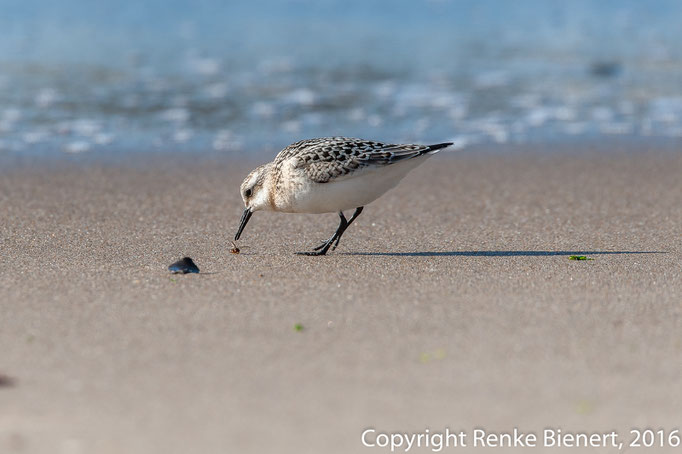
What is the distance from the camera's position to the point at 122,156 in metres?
8.41

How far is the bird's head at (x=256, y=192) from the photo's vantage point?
5.69 m

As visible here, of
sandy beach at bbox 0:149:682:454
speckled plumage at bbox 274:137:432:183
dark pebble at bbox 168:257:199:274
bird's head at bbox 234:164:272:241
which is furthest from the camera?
bird's head at bbox 234:164:272:241

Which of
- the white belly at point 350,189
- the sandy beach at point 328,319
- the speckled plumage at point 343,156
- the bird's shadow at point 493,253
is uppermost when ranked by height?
the speckled plumage at point 343,156

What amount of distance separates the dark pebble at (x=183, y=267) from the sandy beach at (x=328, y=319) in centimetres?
8

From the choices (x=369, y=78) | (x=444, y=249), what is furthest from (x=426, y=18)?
(x=444, y=249)

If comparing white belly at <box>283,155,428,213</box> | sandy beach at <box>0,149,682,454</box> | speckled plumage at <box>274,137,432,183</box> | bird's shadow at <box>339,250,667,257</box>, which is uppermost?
speckled plumage at <box>274,137,432,183</box>

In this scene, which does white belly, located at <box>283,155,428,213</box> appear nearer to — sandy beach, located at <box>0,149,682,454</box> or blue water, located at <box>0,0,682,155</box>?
sandy beach, located at <box>0,149,682,454</box>

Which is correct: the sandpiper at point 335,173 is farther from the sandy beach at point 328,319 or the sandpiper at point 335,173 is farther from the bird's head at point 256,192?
the sandy beach at point 328,319

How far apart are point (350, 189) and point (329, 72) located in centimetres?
735

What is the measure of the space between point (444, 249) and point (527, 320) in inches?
61.4

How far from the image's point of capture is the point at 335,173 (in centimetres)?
535

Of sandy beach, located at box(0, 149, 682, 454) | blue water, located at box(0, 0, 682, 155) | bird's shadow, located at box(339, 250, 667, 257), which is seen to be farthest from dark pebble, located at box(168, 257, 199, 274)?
blue water, located at box(0, 0, 682, 155)

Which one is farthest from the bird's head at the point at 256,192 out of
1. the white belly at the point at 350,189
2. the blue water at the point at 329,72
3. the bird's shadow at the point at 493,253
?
the blue water at the point at 329,72

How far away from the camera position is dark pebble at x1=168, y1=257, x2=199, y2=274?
16.3 ft
